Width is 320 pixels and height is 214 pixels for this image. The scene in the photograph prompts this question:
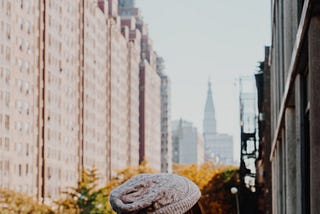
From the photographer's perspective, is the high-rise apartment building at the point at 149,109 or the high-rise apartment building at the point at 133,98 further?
the high-rise apartment building at the point at 149,109

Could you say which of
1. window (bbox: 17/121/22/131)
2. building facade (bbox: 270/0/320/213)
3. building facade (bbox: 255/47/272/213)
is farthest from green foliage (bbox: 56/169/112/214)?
building facade (bbox: 270/0/320/213)

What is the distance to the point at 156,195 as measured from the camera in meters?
3.12

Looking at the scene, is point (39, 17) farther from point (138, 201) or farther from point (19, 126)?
point (138, 201)

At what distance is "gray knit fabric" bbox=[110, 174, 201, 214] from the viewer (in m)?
3.12

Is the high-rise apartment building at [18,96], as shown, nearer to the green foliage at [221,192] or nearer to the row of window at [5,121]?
the row of window at [5,121]

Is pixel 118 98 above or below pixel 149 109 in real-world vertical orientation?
above

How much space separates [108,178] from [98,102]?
40.1ft

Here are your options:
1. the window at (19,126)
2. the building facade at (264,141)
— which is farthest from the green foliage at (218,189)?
the building facade at (264,141)

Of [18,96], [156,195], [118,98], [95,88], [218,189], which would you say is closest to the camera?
[156,195]

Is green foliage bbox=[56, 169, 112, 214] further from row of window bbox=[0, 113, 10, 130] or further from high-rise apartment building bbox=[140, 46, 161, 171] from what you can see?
high-rise apartment building bbox=[140, 46, 161, 171]

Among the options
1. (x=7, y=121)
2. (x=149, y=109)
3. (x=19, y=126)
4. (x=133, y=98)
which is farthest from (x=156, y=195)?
(x=149, y=109)

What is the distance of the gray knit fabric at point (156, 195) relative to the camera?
10.2 ft

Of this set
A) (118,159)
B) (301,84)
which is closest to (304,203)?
(301,84)

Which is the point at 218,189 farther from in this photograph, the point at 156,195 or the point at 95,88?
the point at 156,195
